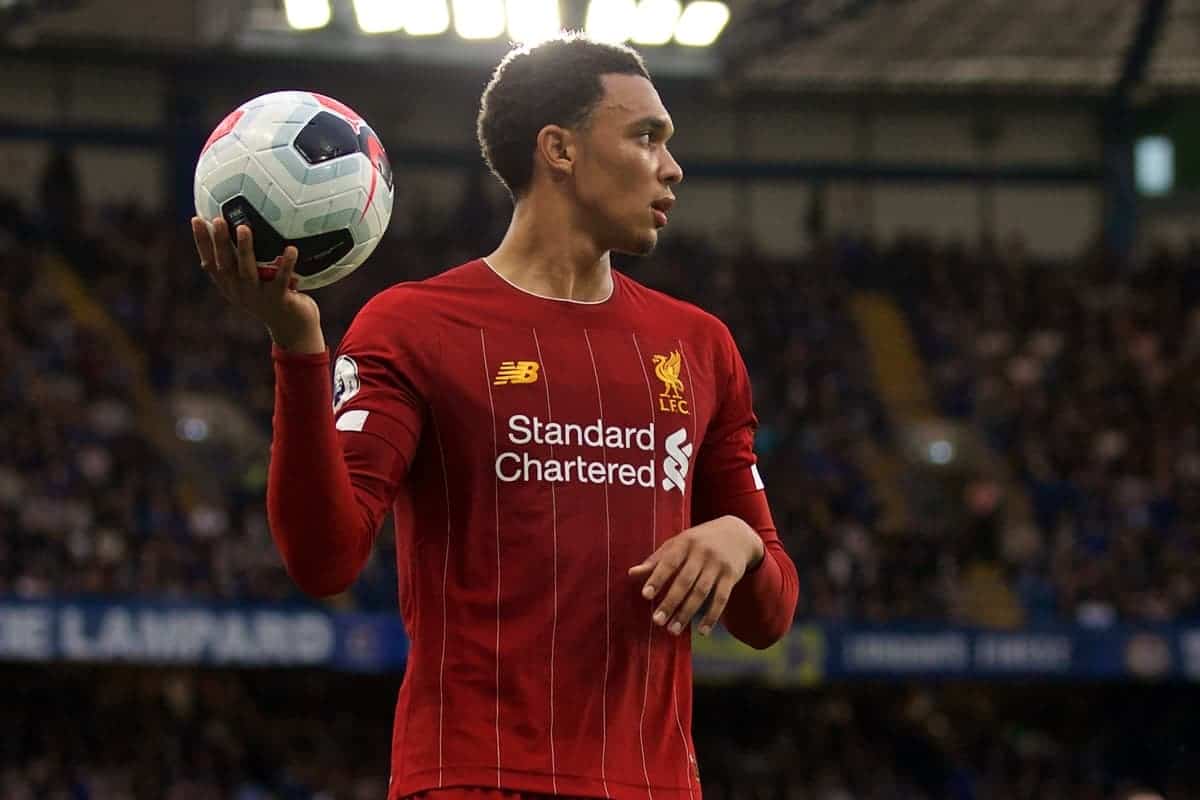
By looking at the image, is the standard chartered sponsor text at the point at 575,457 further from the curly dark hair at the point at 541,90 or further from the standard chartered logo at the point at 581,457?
the curly dark hair at the point at 541,90

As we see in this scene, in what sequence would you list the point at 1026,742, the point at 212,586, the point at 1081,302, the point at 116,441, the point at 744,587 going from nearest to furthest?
the point at 744,587
the point at 212,586
the point at 116,441
the point at 1026,742
the point at 1081,302

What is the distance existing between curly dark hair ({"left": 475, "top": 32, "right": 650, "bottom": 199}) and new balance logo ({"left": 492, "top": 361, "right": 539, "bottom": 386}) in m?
0.42

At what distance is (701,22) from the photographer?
23.2 meters

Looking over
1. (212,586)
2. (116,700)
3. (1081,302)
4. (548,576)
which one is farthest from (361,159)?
(1081,302)

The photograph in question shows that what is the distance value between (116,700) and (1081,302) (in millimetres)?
13295

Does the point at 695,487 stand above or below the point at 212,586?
above

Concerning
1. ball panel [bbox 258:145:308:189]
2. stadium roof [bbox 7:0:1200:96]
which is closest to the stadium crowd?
stadium roof [bbox 7:0:1200:96]

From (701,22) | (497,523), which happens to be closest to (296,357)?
(497,523)

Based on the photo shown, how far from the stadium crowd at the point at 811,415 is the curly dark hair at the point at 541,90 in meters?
14.4

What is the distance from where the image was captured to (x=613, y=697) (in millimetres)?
3094

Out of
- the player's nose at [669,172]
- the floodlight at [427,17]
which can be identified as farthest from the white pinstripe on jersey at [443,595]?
the floodlight at [427,17]

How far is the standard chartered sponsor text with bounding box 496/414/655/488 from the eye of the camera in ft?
10.3

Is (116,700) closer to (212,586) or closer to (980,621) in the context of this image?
(212,586)

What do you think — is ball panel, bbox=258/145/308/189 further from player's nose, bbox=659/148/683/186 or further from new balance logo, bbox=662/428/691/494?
new balance logo, bbox=662/428/691/494
